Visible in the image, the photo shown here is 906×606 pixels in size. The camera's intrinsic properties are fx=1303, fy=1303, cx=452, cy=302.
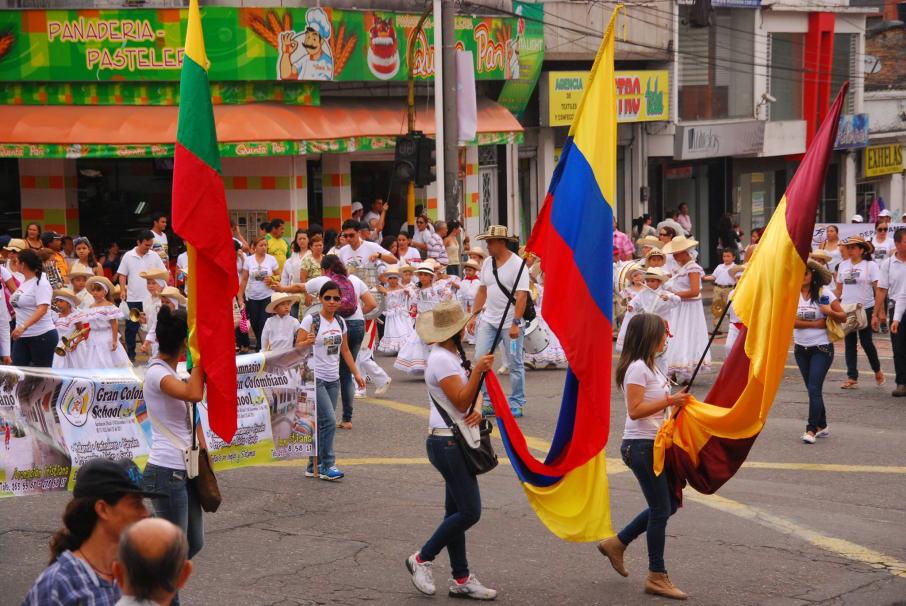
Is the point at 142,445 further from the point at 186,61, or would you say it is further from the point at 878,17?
the point at 878,17

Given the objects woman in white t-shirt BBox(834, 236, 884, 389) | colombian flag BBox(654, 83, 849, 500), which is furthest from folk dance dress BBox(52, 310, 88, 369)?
woman in white t-shirt BBox(834, 236, 884, 389)

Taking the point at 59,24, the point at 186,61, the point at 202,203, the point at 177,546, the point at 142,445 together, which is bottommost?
the point at 142,445

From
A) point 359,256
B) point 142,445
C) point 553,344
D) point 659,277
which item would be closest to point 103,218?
point 359,256

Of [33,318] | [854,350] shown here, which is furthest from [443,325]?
[854,350]

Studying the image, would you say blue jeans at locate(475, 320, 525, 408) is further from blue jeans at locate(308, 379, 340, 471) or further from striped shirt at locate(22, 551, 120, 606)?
striped shirt at locate(22, 551, 120, 606)

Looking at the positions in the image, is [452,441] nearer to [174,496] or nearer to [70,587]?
[174,496]

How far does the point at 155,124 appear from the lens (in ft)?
71.5

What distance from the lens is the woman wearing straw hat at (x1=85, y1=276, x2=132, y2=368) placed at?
40.9ft

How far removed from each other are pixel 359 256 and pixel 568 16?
45.3ft

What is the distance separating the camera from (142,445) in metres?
8.91

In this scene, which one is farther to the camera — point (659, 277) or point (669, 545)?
point (659, 277)

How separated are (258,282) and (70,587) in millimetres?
13186

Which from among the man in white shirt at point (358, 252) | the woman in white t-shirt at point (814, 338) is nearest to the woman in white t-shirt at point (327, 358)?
the woman in white t-shirt at point (814, 338)

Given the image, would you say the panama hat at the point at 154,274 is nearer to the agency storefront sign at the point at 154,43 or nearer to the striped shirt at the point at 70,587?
the agency storefront sign at the point at 154,43
